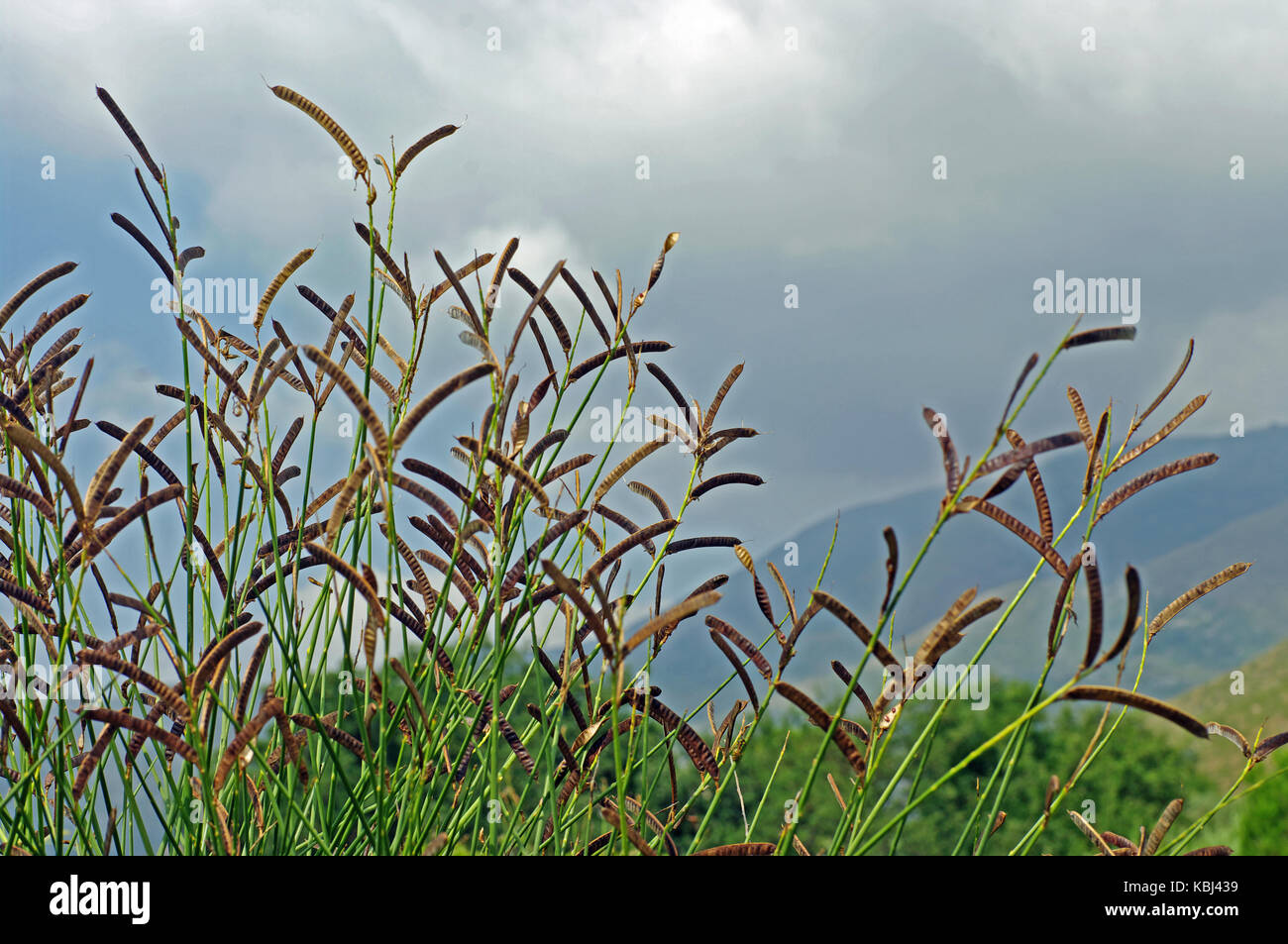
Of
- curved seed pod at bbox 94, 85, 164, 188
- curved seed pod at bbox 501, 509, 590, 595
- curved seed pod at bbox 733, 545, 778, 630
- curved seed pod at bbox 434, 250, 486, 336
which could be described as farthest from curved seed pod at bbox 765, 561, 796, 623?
curved seed pod at bbox 94, 85, 164, 188

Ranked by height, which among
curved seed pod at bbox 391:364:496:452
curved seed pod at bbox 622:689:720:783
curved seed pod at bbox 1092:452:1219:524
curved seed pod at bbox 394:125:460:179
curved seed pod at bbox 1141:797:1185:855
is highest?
curved seed pod at bbox 394:125:460:179

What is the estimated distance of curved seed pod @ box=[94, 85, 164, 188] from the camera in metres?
1.31

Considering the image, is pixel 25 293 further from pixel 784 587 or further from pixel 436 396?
pixel 784 587

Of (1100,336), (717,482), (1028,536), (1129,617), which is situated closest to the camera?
(1129,617)

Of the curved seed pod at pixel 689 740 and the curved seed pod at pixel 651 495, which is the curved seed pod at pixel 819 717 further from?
the curved seed pod at pixel 651 495

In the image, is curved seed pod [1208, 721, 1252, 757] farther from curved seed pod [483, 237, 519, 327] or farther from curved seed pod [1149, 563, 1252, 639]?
curved seed pod [483, 237, 519, 327]

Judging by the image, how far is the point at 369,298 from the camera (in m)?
1.34

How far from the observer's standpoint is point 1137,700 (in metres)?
0.87

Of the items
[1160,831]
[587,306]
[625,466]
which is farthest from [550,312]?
[1160,831]

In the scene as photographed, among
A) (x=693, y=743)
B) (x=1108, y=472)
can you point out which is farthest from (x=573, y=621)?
(x=1108, y=472)

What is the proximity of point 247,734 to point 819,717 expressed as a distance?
24.4 inches

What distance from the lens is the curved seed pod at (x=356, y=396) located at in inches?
33.9

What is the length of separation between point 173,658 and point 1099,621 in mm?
1108

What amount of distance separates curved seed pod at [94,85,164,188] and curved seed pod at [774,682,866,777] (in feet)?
3.85
